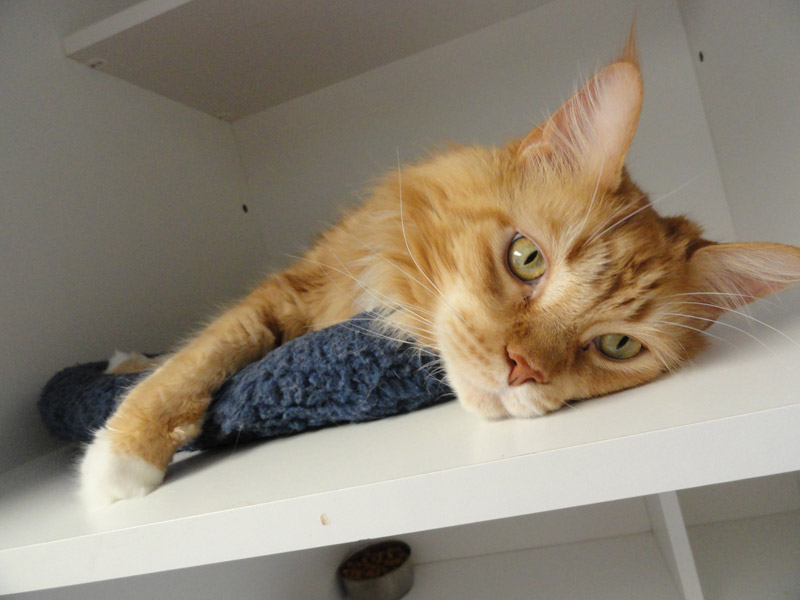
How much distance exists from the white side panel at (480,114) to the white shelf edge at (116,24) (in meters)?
0.63

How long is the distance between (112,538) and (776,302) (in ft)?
3.94

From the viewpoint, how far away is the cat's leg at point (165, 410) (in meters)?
0.76

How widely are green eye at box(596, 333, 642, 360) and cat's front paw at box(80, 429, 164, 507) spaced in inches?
26.7

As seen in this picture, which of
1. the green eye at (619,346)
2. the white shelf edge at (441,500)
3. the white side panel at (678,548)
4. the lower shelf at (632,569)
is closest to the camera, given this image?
the white shelf edge at (441,500)

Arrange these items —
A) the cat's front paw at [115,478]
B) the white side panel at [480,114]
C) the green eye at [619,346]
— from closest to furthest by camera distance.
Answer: the cat's front paw at [115,478] → the green eye at [619,346] → the white side panel at [480,114]

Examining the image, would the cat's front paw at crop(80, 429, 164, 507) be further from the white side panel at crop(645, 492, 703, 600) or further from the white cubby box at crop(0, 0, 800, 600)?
the white side panel at crop(645, 492, 703, 600)

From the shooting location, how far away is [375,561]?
156cm

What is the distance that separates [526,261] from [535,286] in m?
0.05

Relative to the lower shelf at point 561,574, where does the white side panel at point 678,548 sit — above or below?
above

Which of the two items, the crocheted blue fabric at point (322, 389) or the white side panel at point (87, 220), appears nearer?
the crocheted blue fabric at point (322, 389)

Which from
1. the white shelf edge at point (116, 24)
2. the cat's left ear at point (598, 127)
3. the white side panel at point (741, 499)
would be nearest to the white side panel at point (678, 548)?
the white side panel at point (741, 499)

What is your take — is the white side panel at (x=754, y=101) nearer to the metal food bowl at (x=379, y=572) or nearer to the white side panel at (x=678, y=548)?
the white side panel at (x=678, y=548)

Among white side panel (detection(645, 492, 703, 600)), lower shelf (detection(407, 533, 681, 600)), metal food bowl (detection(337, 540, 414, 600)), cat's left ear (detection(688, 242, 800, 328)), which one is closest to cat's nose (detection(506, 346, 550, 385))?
cat's left ear (detection(688, 242, 800, 328))

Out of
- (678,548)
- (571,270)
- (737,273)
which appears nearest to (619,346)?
(571,270)
